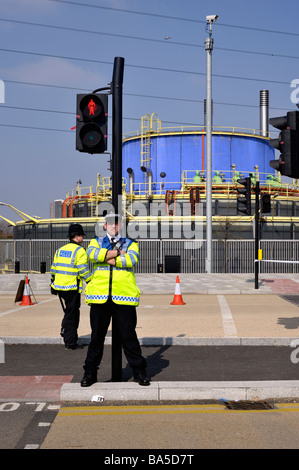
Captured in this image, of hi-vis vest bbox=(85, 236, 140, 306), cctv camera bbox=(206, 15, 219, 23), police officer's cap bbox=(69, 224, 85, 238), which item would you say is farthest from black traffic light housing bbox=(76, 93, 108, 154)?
cctv camera bbox=(206, 15, 219, 23)

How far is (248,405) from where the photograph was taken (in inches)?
219

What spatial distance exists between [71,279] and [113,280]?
2800 millimetres

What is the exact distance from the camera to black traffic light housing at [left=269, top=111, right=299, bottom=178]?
7.88m

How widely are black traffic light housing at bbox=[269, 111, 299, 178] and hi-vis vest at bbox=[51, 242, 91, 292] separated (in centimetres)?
326

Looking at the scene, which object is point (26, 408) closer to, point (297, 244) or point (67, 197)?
point (297, 244)

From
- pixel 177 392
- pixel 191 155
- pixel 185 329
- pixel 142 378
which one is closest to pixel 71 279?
pixel 185 329

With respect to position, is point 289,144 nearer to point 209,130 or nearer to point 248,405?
point 248,405

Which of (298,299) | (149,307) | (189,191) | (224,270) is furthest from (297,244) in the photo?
(149,307)

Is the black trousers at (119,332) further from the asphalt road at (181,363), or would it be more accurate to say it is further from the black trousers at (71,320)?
the black trousers at (71,320)

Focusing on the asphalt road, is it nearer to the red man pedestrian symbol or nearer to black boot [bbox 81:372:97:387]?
black boot [bbox 81:372:97:387]

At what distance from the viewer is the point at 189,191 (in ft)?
129

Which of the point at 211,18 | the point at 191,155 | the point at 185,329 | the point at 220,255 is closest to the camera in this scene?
the point at 185,329

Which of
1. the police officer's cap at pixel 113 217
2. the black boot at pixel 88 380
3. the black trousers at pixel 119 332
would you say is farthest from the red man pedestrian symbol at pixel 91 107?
the black boot at pixel 88 380

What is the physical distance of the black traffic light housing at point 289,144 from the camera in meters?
7.88
